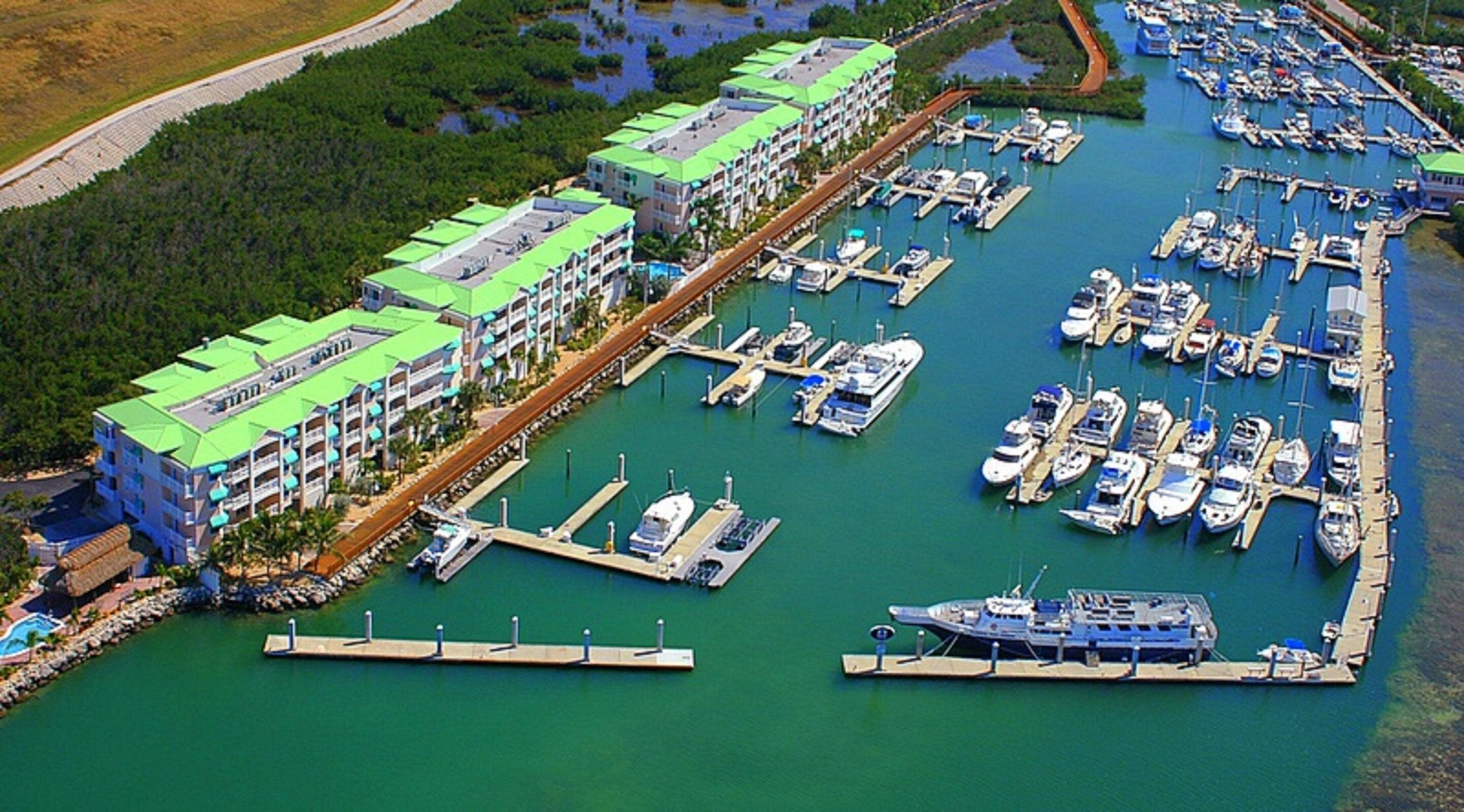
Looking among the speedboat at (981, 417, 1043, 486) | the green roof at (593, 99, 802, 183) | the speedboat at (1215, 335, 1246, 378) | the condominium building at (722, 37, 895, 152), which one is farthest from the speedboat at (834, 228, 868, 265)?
the speedboat at (981, 417, 1043, 486)

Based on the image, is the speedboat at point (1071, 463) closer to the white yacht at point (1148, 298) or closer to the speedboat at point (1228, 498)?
the speedboat at point (1228, 498)

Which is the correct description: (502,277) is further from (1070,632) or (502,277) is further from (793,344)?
Result: (1070,632)

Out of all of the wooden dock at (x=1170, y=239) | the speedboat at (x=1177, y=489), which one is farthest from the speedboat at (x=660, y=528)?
the wooden dock at (x=1170, y=239)

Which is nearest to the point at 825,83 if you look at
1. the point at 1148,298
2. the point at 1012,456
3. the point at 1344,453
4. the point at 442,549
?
the point at 1148,298

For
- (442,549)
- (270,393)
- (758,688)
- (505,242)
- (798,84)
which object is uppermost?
(798,84)

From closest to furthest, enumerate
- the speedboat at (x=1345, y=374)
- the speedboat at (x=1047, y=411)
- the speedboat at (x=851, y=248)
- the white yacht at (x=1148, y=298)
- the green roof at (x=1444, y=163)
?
the speedboat at (x=1047, y=411)
the speedboat at (x=1345, y=374)
the white yacht at (x=1148, y=298)
the speedboat at (x=851, y=248)
the green roof at (x=1444, y=163)

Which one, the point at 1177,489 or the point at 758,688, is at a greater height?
the point at 1177,489

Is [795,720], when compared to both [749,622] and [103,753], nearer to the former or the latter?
[749,622]
